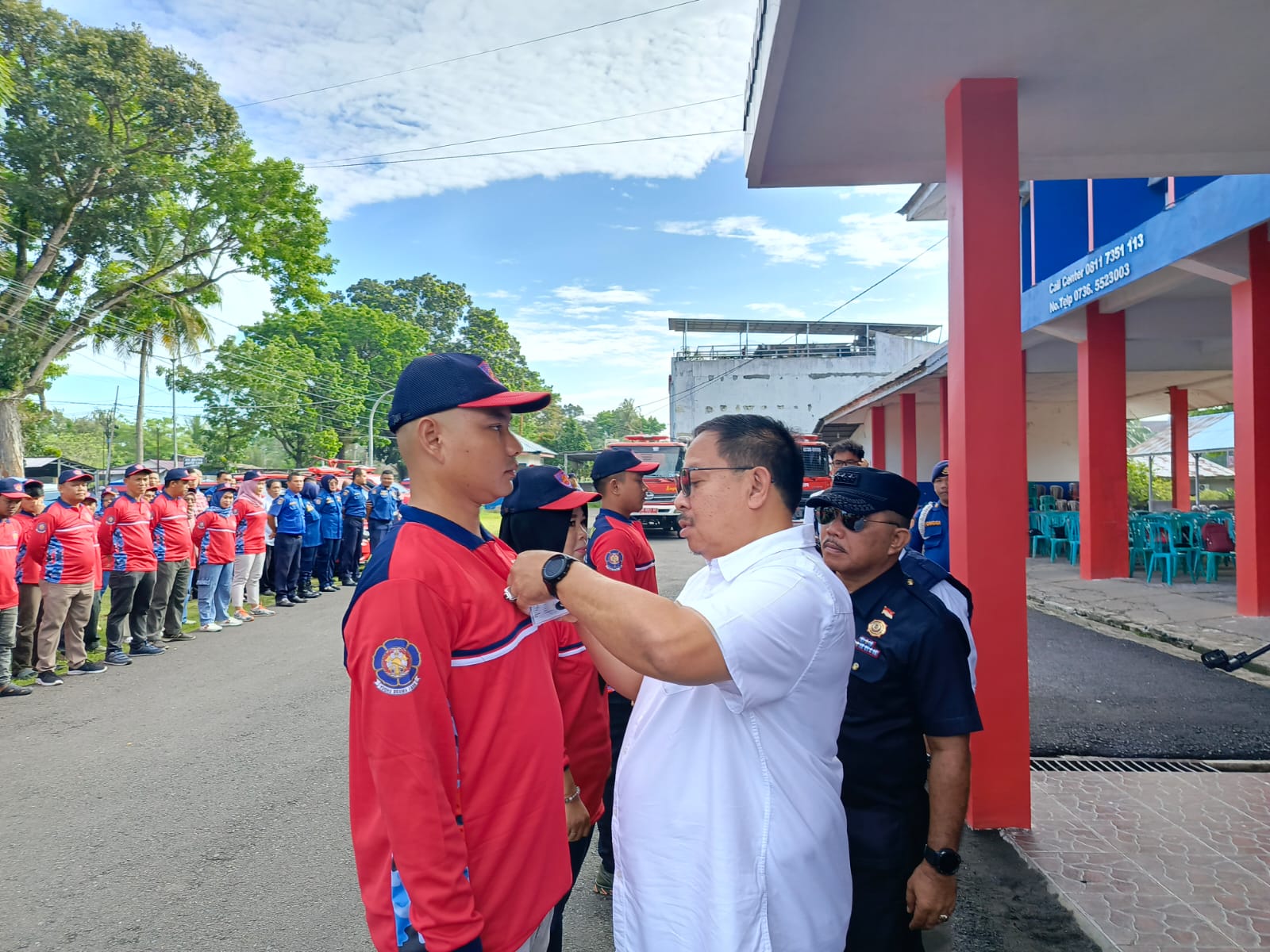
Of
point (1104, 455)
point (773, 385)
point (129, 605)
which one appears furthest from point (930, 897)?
point (773, 385)

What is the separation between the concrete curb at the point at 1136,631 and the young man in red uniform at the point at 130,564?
10776 millimetres

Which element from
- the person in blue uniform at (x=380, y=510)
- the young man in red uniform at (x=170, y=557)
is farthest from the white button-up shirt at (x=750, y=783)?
the person in blue uniform at (x=380, y=510)

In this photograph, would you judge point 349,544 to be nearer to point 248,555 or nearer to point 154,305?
point 248,555

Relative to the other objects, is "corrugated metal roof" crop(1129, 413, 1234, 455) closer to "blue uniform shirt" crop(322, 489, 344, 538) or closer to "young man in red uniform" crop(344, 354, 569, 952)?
"blue uniform shirt" crop(322, 489, 344, 538)

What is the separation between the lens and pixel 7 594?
23.1 feet

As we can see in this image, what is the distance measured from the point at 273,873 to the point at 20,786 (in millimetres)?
2427

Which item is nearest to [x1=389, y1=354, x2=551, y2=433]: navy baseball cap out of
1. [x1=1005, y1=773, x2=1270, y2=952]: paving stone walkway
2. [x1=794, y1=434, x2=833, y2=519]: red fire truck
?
[x1=1005, y1=773, x2=1270, y2=952]: paving stone walkway

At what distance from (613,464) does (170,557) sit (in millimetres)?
7291

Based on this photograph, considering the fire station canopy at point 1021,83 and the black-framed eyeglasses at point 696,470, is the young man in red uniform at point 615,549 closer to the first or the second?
the black-framed eyeglasses at point 696,470

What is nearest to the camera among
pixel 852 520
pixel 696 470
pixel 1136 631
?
pixel 696 470

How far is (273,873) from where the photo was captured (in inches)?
148

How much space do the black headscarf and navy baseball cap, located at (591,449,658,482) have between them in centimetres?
127

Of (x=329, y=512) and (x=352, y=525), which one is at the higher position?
(x=329, y=512)

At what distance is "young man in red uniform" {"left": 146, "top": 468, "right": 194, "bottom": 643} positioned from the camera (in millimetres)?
9133
